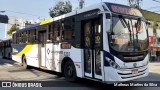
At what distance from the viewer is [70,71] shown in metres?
10.2

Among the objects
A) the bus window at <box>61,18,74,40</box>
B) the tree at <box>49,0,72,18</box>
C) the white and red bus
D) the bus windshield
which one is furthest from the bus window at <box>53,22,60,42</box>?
the tree at <box>49,0,72,18</box>

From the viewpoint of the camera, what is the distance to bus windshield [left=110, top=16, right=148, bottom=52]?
8023 millimetres

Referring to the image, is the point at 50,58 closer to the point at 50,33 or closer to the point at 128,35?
the point at 50,33

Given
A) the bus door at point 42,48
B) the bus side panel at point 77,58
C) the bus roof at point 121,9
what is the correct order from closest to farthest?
the bus roof at point 121,9 → the bus side panel at point 77,58 → the bus door at point 42,48

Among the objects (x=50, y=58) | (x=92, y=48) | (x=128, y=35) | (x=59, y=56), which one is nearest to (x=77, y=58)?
(x=92, y=48)

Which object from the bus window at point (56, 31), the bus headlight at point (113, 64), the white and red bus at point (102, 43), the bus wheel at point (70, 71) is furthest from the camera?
the bus window at point (56, 31)

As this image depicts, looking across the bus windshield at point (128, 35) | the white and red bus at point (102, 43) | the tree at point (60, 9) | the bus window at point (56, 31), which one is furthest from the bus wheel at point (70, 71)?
the tree at point (60, 9)

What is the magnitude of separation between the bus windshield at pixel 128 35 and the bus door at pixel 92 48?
2.09ft

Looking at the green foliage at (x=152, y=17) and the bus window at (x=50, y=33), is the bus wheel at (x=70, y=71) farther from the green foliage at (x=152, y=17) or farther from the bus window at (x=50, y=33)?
the green foliage at (x=152, y=17)

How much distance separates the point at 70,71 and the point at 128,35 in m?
3.23

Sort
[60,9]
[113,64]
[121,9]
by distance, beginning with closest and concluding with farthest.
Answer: [113,64], [121,9], [60,9]

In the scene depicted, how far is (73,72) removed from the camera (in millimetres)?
10023

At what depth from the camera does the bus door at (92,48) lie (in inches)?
332

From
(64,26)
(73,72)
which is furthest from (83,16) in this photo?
(73,72)
